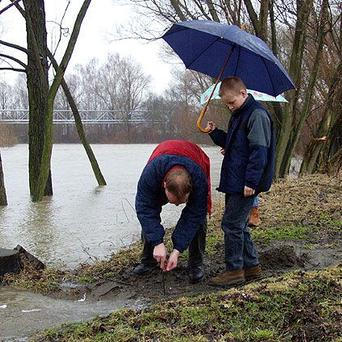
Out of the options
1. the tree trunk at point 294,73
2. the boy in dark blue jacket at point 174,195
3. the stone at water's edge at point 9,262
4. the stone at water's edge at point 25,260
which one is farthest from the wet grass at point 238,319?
the tree trunk at point 294,73

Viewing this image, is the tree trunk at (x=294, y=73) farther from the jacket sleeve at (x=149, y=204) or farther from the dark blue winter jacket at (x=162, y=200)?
the jacket sleeve at (x=149, y=204)

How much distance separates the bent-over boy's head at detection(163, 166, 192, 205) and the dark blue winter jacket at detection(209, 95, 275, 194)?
515 millimetres

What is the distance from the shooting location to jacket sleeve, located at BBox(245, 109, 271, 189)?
15.0ft

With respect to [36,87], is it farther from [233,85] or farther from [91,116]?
[91,116]

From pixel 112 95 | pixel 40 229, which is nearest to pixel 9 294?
pixel 40 229

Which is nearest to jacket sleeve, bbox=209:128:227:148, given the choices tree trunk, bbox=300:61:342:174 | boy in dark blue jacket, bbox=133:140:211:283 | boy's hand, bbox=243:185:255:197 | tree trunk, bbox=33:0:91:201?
boy in dark blue jacket, bbox=133:140:211:283

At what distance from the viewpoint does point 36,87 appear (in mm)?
13914

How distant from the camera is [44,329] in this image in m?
4.16

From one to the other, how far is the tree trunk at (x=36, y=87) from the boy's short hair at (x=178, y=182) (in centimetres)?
980

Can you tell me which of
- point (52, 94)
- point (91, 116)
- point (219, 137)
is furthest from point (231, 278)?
point (91, 116)

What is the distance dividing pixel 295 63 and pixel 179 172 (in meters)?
10.7

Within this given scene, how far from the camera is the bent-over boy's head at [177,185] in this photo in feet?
14.0

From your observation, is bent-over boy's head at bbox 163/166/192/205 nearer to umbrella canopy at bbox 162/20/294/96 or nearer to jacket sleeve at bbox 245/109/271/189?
jacket sleeve at bbox 245/109/271/189

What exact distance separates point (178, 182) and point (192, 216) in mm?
512
